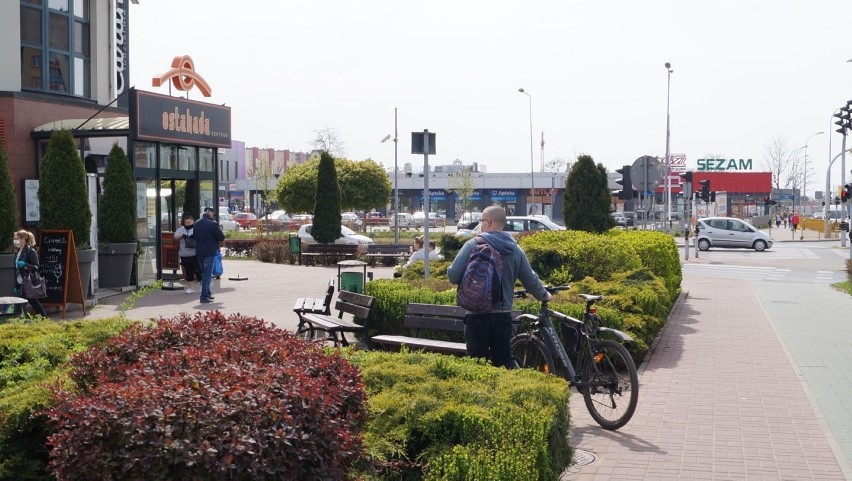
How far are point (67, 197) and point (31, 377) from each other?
431 inches

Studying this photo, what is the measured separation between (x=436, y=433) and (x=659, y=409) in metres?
3.87

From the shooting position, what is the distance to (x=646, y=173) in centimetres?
2183

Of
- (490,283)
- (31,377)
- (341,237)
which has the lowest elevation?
(341,237)

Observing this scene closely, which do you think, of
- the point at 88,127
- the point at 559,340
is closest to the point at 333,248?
the point at 88,127

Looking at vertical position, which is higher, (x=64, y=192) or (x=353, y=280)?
(x=64, y=192)

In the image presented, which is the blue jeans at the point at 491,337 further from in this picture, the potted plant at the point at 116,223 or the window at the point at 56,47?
the window at the point at 56,47

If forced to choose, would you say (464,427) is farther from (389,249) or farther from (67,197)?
(389,249)

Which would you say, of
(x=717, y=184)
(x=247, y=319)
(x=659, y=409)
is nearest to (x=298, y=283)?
(x=659, y=409)

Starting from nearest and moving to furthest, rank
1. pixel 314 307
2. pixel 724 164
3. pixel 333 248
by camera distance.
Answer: pixel 314 307 → pixel 333 248 → pixel 724 164

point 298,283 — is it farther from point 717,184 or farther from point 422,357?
point 717,184

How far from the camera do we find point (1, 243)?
1484 centimetres

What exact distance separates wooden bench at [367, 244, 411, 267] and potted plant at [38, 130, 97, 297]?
1234 centimetres

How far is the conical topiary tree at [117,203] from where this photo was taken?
60.3 ft

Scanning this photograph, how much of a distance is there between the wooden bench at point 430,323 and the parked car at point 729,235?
34839 millimetres
